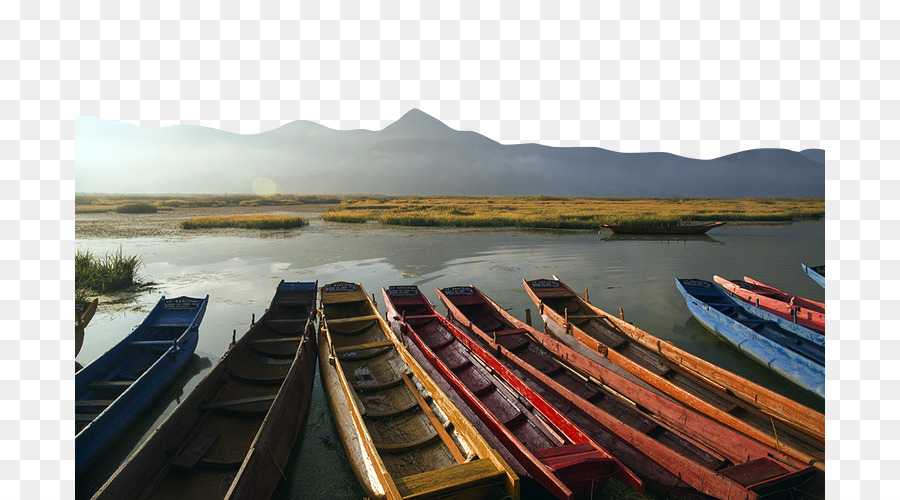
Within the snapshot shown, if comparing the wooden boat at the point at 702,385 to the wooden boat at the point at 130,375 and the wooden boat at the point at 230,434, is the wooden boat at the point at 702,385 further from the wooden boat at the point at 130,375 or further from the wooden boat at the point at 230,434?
the wooden boat at the point at 130,375

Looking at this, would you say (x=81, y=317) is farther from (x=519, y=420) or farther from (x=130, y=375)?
(x=519, y=420)

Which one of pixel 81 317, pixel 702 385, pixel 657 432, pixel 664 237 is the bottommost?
pixel 657 432

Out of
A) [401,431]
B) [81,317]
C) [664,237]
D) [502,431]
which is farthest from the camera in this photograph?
[664,237]

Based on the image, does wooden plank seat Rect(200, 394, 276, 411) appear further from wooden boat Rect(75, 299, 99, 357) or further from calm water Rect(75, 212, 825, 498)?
wooden boat Rect(75, 299, 99, 357)

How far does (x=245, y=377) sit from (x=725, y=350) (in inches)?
485

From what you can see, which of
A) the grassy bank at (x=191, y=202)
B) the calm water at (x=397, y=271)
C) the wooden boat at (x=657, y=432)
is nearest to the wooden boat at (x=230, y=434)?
the calm water at (x=397, y=271)

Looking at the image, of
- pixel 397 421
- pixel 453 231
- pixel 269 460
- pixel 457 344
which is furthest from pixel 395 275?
pixel 453 231

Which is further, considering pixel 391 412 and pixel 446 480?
pixel 391 412

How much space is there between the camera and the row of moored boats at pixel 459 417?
4.83m

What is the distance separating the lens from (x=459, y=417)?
18.4ft

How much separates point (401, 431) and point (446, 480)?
215 centimetres

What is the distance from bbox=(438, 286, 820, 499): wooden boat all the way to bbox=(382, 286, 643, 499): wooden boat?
769 mm

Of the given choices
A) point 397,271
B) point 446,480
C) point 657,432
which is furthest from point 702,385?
point 397,271

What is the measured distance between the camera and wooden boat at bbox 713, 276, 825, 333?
10672 millimetres
